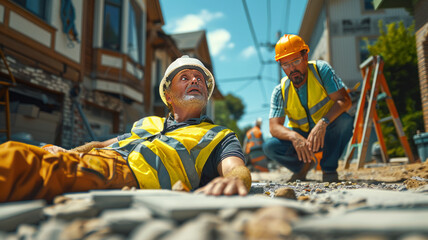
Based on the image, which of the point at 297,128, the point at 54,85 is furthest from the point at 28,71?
the point at 297,128

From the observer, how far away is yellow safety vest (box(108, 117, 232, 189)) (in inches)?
88.2

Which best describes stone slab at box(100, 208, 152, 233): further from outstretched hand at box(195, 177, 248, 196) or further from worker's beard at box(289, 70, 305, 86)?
worker's beard at box(289, 70, 305, 86)

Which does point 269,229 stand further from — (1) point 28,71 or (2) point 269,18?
(2) point 269,18

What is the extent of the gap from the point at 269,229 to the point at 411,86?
10.7 m

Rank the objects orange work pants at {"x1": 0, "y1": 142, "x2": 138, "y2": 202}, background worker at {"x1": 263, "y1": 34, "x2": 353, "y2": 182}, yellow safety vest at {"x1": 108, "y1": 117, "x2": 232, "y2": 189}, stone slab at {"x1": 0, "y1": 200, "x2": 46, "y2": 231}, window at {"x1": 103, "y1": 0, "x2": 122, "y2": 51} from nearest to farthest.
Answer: stone slab at {"x1": 0, "y1": 200, "x2": 46, "y2": 231}, orange work pants at {"x1": 0, "y1": 142, "x2": 138, "y2": 202}, yellow safety vest at {"x1": 108, "y1": 117, "x2": 232, "y2": 189}, background worker at {"x1": 263, "y1": 34, "x2": 353, "y2": 182}, window at {"x1": 103, "y1": 0, "x2": 122, "y2": 51}

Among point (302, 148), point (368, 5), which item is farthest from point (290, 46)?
point (368, 5)

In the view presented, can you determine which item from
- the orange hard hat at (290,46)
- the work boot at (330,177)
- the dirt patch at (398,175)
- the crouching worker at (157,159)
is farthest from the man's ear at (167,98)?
the dirt patch at (398,175)

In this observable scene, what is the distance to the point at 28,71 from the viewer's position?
7.17 metres

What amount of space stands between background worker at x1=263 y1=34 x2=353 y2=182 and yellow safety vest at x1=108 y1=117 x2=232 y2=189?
57.0 inches

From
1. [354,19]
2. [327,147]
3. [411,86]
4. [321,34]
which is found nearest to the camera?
[327,147]

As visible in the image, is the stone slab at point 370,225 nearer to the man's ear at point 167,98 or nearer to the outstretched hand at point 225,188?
the outstretched hand at point 225,188

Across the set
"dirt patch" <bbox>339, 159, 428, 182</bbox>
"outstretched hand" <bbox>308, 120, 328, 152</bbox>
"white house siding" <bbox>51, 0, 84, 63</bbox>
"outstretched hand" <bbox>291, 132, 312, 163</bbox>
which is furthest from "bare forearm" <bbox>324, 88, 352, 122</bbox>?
"white house siding" <bbox>51, 0, 84, 63</bbox>

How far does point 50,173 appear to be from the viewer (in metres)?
1.78

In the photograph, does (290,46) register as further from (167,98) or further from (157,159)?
(157,159)
